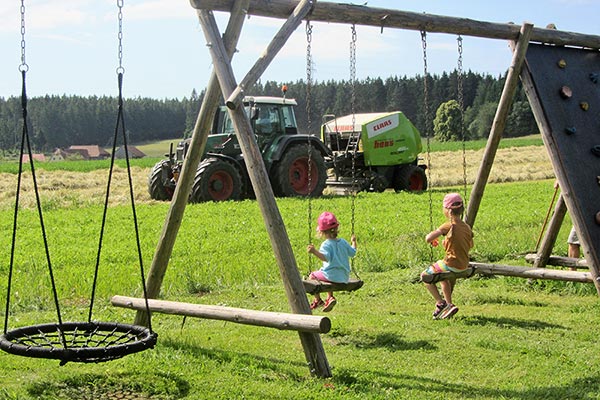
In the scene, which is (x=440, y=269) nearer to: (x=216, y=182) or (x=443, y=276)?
(x=443, y=276)

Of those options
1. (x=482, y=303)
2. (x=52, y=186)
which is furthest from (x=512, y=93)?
(x=52, y=186)

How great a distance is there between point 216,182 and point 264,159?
5.15 ft

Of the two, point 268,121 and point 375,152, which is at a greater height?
point 268,121

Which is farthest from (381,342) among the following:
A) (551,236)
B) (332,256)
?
(551,236)

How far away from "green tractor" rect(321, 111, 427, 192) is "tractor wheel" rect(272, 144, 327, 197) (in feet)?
3.88

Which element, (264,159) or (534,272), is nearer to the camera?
(534,272)

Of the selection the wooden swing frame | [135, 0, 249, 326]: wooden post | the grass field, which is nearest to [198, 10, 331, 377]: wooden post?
the wooden swing frame

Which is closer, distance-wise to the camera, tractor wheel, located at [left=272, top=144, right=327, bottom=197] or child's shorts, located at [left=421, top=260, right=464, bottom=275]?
child's shorts, located at [left=421, top=260, right=464, bottom=275]

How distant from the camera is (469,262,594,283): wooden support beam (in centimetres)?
900

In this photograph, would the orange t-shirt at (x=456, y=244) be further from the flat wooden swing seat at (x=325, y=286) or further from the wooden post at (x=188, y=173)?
the wooden post at (x=188, y=173)

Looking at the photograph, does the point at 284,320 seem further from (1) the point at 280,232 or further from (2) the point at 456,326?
(2) the point at 456,326

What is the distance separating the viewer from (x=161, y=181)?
84.0 ft

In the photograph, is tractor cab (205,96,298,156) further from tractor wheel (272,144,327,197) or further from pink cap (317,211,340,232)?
pink cap (317,211,340,232)

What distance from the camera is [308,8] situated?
7.10 meters
